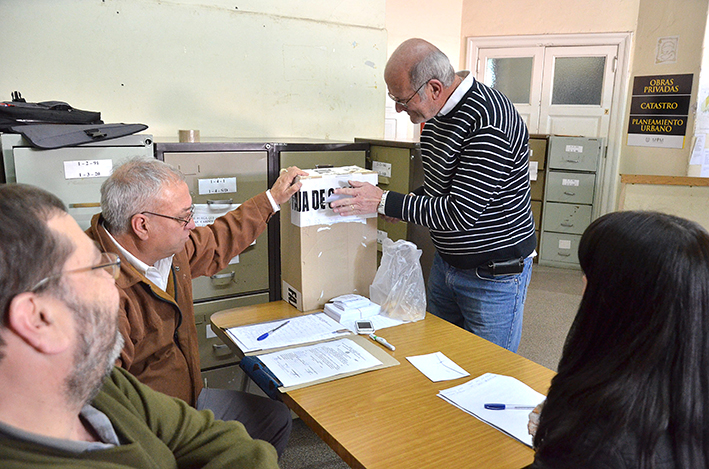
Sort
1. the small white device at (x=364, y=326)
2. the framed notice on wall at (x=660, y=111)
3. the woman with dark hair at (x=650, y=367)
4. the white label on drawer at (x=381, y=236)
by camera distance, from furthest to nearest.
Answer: the framed notice on wall at (x=660, y=111)
the white label on drawer at (x=381, y=236)
the small white device at (x=364, y=326)
the woman with dark hair at (x=650, y=367)

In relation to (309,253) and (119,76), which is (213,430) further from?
(119,76)

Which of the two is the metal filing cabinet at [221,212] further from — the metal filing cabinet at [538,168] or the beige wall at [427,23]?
the metal filing cabinet at [538,168]

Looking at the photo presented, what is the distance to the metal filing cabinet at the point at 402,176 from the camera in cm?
224

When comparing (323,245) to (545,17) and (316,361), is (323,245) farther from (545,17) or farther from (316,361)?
(545,17)

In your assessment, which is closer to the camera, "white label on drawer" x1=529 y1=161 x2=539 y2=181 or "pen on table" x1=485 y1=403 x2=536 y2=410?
"pen on table" x1=485 y1=403 x2=536 y2=410

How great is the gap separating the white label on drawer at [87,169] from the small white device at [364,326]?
101 centimetres

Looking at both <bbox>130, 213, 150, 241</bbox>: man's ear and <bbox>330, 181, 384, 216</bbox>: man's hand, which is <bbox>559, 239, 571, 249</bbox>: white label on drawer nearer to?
<bbox>330, 181, 384, 216</bbox>: man's hand

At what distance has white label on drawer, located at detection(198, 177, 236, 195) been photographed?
2.10 m

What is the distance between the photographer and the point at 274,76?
107 inches

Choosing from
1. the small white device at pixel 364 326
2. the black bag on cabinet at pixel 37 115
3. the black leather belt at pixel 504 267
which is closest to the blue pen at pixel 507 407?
the small white device at pixel 364 326

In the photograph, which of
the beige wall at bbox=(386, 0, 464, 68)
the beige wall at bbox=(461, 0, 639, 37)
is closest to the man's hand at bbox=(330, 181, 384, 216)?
the beige wall at bbox=(386, 0, 464, 68)

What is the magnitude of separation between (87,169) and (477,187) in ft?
4.21

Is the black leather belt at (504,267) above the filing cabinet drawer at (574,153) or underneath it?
underneath

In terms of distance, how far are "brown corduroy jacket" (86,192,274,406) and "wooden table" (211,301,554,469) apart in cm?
16
